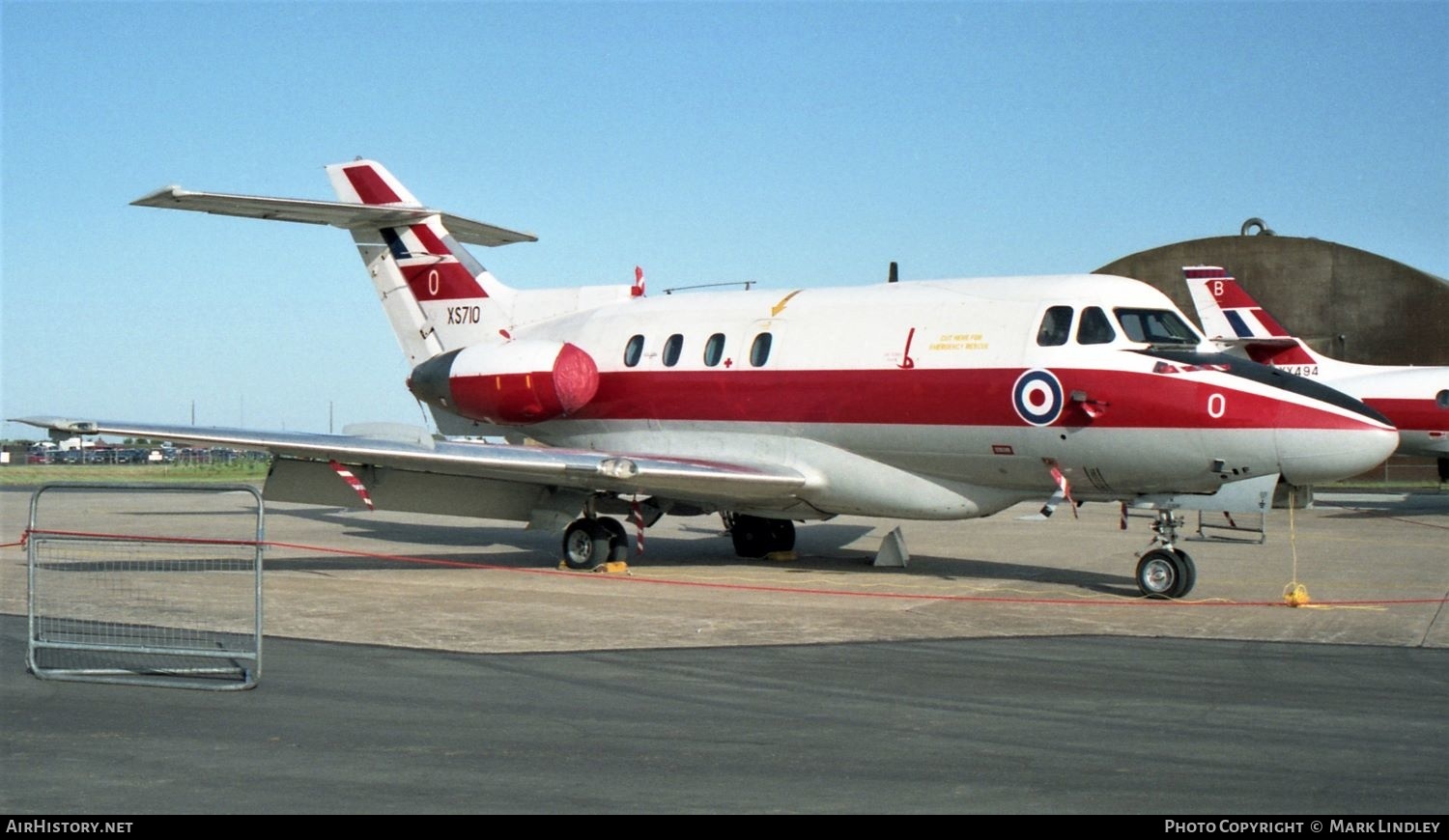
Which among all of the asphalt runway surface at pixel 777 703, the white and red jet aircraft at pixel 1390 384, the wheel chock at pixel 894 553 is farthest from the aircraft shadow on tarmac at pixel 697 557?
the white and red jet aircraft at pixel 1390 384

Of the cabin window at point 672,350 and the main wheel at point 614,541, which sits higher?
the cabin window at point 672,350

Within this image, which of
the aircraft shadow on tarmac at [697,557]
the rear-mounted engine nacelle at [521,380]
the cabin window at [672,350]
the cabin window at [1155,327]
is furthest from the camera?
the rear-mounted engine nacelle at [521,380]

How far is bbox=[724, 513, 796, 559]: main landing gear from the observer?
19766 millimetres

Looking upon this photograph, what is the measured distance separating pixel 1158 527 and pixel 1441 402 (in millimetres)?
19447

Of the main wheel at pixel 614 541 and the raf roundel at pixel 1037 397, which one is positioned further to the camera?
the main wheel at pixel 614 541

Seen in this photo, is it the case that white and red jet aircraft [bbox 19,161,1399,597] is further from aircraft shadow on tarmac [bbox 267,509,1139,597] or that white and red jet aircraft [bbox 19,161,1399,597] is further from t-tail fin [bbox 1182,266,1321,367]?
t-tail fin [bbox 1182,266,1321,367]

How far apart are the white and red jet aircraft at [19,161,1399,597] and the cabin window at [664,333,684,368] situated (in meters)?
0.03

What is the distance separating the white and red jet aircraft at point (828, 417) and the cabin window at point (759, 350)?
4 cm

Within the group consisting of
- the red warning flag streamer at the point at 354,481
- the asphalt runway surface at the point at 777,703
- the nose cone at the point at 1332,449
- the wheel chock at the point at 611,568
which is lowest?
the wheel chock at the point at 611,568

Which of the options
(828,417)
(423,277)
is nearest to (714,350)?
(828,417)

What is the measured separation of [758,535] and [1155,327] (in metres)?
6.71

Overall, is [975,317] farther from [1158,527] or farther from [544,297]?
[544,297]

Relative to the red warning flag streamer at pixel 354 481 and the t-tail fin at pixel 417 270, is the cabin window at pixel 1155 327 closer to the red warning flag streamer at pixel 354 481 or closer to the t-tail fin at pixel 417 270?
the red warning flag streamer at pixel 354 481

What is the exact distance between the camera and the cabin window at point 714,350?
58.7ft
